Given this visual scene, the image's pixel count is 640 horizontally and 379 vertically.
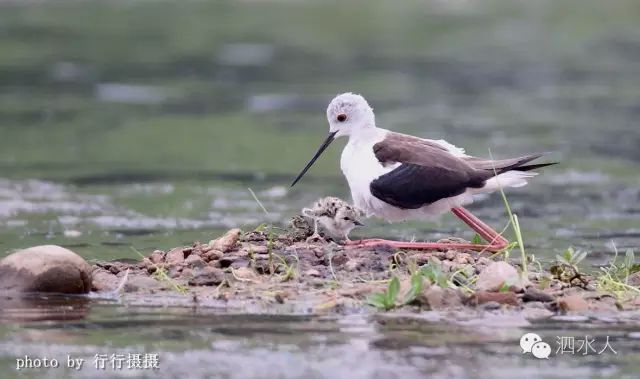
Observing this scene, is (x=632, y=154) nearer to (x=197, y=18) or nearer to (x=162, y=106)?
(x=162, y=106)

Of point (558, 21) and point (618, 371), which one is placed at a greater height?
point (558, 21)

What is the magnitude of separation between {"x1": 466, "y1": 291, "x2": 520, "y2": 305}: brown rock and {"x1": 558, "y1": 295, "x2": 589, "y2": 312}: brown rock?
0.32m

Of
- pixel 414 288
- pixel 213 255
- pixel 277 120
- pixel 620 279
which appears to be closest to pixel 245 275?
pixel 213 255

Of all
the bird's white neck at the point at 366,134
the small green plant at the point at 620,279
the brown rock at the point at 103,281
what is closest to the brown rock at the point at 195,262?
the brown rock at the point at 103,281

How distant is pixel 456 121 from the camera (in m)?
21.6

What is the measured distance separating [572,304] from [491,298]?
1.77ft

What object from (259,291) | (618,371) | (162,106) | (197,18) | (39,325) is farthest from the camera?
(197,18)

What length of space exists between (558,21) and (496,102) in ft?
35.3

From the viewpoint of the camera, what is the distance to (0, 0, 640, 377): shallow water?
9062 millimetres

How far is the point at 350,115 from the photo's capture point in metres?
11.2

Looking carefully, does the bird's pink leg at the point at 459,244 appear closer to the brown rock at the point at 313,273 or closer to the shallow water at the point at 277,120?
the brown rock at the point at 313,273

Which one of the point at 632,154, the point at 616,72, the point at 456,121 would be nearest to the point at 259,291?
the point at 632,154

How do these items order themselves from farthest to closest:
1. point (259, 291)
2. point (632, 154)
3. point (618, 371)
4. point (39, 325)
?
point (632, 154) → point (259, 291) → point (39, 325) → point (618, 371)

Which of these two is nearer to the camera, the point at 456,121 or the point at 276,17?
the point at 456,121
